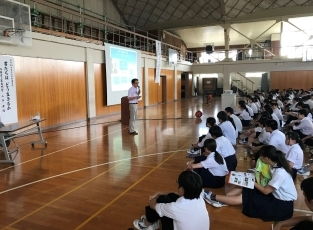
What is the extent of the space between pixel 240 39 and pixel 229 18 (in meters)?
5.19

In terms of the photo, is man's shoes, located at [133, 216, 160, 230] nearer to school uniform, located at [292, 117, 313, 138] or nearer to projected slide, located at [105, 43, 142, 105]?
school uniform, located at [292, 117, 313, 138]


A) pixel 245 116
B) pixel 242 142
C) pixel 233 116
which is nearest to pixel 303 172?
pixel 242 142

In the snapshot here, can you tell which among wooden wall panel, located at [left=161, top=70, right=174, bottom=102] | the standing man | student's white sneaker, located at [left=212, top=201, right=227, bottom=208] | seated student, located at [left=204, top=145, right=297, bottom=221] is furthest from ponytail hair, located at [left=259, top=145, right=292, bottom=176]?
wooden wall panel, located at [left=161, top=70, right=174, bottom=102]

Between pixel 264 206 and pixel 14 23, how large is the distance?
7.06 metres

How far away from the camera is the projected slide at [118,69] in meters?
11.0

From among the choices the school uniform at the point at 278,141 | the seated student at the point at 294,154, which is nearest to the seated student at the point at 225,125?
the school uniform at the point at 278,141

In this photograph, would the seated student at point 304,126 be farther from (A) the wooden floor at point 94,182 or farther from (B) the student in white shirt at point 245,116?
(B) the student in white shirt at point 245,116

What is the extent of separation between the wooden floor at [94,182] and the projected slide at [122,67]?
15.8 ft

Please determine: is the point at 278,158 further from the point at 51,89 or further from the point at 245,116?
the point at 51,89

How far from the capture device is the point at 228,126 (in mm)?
A: 5047

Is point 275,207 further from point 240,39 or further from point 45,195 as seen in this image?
point 240,39

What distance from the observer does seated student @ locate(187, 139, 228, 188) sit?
3459 millimetres

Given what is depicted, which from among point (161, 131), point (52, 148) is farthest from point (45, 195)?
point (161, 131)

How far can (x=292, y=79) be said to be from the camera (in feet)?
60.4
